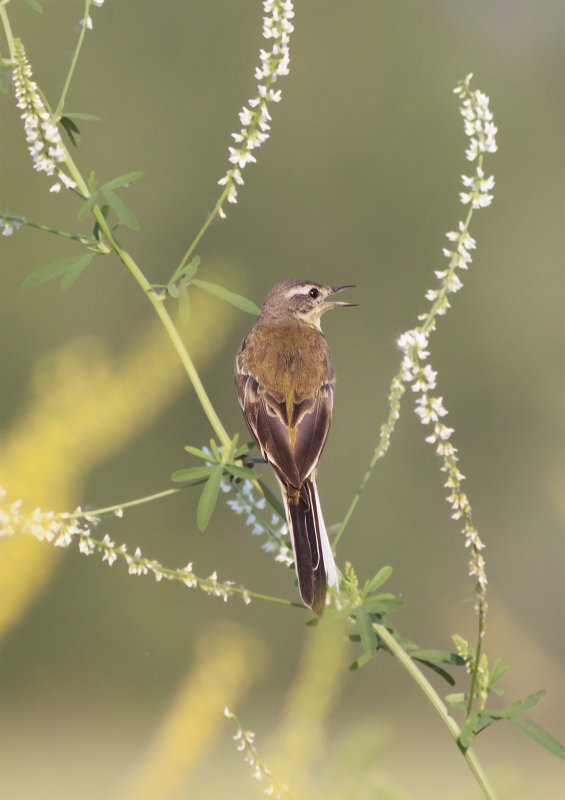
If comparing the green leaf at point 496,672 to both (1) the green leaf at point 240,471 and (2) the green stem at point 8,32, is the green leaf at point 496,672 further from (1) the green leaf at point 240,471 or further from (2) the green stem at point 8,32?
(2) the green stem at point 8,32

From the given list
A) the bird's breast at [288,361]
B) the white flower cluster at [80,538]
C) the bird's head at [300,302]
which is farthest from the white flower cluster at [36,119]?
the bird's head at [300,302]

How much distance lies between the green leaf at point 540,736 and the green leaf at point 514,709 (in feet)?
0.08

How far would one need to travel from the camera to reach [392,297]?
11.3m

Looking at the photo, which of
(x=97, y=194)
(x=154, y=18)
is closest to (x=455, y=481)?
(x=97, y=194)

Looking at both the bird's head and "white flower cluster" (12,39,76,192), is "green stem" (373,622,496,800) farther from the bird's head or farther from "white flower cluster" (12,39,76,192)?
the bird's head

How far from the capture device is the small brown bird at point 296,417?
2615 mm

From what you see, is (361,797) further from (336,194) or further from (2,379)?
(336,194)

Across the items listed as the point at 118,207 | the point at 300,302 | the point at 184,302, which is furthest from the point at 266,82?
the point at 300,302

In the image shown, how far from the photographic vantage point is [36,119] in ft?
7.76

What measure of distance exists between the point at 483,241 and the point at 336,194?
1.98 meters

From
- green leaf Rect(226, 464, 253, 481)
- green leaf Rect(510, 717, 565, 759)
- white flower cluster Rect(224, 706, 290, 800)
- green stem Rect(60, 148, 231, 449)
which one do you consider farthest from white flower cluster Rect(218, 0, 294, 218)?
green leaf Rect(510, 717, 565, 759)

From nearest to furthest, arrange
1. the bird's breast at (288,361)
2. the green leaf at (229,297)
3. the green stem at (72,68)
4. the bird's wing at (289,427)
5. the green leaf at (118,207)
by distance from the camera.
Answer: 1. the green stem at (72,68)
2. the green leaf at (118,207)
3. the green leaf at (229,297)
4. the bird's wing at (289,427)
5. the bird's breast at (288,361)


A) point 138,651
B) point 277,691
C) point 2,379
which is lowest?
point 277,691

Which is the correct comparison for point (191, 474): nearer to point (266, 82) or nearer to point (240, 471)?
point (240, 471)
